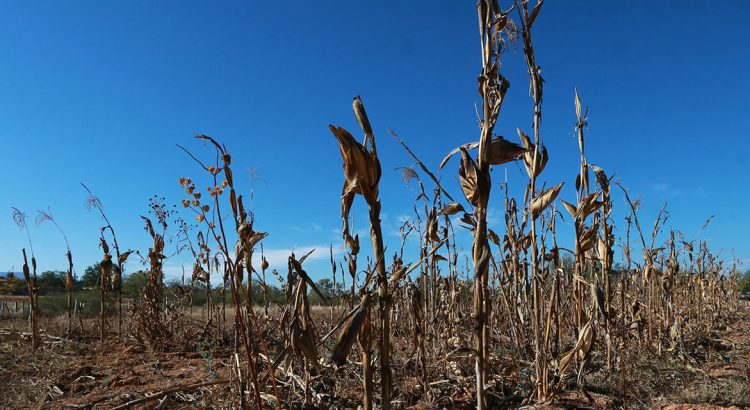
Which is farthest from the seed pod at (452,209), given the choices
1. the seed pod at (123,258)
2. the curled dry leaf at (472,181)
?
the seed pod at (123,258)

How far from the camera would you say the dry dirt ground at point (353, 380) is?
269cm

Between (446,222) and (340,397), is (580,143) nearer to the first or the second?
(446,222)

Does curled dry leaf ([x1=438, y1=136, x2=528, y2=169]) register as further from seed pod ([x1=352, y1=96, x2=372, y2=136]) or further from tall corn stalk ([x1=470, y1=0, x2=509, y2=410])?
seed pod ([x1=352, y1=96, x2=372, y2=136])

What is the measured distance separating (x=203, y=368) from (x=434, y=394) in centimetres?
185

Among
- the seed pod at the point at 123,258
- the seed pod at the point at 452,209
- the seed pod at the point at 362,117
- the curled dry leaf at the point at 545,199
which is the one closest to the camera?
the seed pod at the point at 362,117

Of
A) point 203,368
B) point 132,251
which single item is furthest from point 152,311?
point 203,368

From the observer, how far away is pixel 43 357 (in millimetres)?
4633

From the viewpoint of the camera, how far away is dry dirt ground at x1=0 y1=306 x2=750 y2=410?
8.83 ft

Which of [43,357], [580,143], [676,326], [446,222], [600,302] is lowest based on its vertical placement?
[43,357]

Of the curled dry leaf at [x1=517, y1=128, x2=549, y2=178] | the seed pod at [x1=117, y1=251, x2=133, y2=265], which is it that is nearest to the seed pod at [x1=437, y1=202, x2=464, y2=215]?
the curled dry leaf at [x1=517, y1=128, x2=549, y2=178]

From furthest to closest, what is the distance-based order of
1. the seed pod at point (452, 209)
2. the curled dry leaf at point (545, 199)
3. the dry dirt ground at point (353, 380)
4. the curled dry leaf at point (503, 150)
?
1. the dry dirt ground at point (353, 380)
2. the curled dry leaf at point (545, 199)
3. the seed pod at point (452, 209)
4. the curled dry leaf at point (503, 150)

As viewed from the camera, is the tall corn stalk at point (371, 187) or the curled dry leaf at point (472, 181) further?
the curled dry leaf at point (472, 181)

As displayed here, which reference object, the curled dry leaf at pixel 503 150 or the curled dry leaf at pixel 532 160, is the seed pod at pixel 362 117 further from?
the curled dry leaf at pixel 532 160

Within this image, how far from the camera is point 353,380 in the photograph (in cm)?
301
